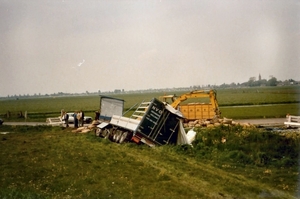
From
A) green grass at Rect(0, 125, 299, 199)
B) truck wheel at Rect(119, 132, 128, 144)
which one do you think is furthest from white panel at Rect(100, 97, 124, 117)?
green grass at Rect(0, 125, 299, 199)

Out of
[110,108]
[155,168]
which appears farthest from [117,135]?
[155,168]

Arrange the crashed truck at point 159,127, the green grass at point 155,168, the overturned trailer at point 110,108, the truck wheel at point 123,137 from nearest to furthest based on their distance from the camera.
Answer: the green grass at point 155,168, the crashed truck at point 159,127, the truck wheel at point 123,137, the overturned trailer at point 110,108

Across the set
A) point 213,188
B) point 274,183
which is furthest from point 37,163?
point 274,183

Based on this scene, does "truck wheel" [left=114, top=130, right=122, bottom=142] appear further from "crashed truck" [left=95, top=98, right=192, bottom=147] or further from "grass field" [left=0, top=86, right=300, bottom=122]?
"grass field" [left=0, top=86, right=300, bottom=122]

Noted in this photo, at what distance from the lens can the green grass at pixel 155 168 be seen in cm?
1088

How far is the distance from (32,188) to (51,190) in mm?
654

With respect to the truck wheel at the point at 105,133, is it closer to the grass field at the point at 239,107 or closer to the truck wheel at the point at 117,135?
the truck wheel at the point at 117,135

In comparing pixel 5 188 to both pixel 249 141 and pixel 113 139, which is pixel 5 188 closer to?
pixel 113 139

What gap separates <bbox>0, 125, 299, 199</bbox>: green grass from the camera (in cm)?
1088

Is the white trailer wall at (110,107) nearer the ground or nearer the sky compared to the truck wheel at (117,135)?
nearer the sky

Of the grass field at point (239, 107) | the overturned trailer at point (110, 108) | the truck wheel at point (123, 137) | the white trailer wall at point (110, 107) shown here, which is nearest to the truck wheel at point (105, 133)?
the truck wheel at point (123, 137)

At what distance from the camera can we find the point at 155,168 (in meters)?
13.8

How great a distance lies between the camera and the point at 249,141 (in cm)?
1783

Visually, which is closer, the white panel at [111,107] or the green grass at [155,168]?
the green grass at [155,168]
